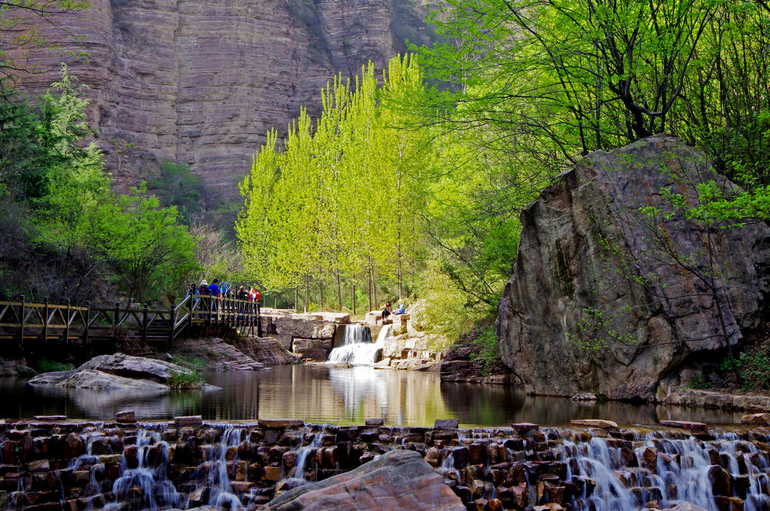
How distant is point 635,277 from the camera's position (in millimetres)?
10992

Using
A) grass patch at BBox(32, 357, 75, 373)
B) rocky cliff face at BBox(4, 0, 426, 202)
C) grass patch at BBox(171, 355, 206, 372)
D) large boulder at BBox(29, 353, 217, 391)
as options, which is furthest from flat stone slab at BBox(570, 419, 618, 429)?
rocky cliff face at BBox(4, 0, 426, 202)

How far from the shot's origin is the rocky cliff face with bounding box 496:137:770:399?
1128 cm

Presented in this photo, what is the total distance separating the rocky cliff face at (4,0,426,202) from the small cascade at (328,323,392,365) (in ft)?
113

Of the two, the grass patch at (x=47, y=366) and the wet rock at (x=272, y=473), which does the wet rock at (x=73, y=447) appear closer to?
the wet rock at (x=272, y=473)

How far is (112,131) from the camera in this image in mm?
56281

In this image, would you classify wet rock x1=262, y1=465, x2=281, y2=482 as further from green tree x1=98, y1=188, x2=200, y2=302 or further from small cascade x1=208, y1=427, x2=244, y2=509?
green tree x1=98, y1=188, x2=200, y2=302

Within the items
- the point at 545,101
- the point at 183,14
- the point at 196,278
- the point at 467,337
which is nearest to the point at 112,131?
the point at 183,14

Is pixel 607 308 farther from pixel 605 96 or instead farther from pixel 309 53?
pixel 309 53

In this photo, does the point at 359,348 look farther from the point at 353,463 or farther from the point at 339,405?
the point at 353,463

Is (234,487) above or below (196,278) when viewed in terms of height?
below

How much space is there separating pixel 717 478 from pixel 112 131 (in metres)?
57.7

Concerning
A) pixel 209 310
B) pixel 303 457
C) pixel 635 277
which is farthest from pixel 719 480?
pixel 209 310

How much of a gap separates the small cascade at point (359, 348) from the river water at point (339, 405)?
11440 mm

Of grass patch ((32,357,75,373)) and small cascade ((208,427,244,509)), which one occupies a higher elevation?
grass patch ((32,357,75,373))
